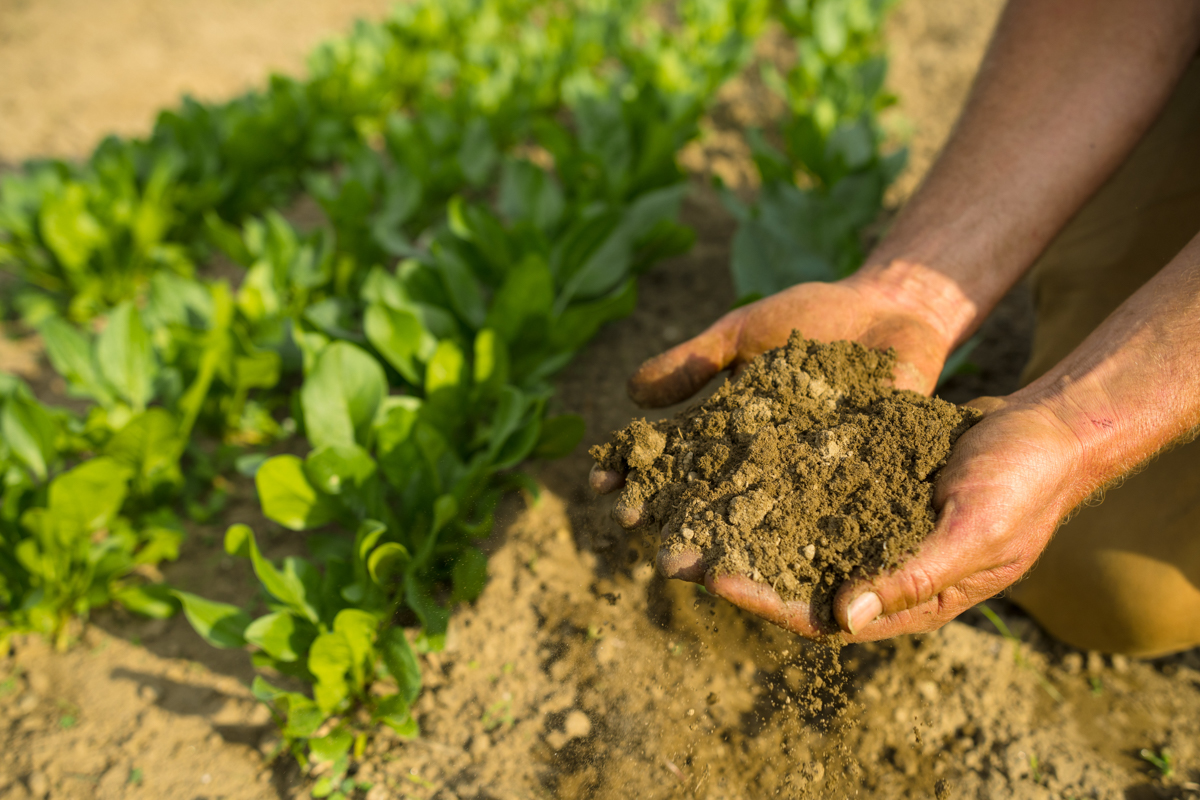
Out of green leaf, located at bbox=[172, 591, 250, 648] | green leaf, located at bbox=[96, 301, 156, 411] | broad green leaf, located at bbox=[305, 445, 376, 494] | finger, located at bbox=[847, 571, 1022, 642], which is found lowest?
green leaf, located at bbox=[172, 591, 250, 648]

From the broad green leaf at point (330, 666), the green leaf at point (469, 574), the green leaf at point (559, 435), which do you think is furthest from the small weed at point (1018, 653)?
the broad green leaf at point (330, 666)

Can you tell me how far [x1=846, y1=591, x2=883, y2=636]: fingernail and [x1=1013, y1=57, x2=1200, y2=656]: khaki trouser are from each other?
962mm

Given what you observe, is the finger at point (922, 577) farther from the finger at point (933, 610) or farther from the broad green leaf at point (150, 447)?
the broad green leaf at point (150, 447)

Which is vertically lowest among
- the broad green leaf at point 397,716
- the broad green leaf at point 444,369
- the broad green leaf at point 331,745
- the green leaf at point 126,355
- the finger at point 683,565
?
the broad green leaf at point 331,745

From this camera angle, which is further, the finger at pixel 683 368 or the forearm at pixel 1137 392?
the finger at pixel 683 368

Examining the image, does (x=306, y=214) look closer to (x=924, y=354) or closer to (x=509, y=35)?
(x=509, y=35)

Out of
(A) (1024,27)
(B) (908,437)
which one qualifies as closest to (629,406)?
(B) (908,437)

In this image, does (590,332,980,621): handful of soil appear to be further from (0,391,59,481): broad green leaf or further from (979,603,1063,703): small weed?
(0,391,59,481): broad green leaf

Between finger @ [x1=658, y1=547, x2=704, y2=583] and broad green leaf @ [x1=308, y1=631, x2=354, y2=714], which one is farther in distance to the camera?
broad green leaf @ [x1=308, y1=631, x2=354, y2=714]

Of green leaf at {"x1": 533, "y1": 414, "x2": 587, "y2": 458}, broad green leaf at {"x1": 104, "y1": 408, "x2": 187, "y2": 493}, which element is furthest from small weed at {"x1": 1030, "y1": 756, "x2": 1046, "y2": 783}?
broad green leaf at {"x1": 104, "y1": 408, "x2": 187, "y2": 493}

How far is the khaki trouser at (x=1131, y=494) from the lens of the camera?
1812 millimetres

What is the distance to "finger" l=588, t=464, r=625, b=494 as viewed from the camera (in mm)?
1530

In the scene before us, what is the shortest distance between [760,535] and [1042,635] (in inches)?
45.1

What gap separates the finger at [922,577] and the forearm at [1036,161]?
27.5 inches
